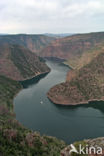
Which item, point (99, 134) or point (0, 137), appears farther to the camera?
point (99, 134)

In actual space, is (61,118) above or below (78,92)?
below

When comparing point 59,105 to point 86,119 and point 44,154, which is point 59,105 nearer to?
point 86,119

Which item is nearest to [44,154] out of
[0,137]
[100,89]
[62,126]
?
[0,137]

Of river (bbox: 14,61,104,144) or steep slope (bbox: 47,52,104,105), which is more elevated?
steep slope (bbox: 47,52,104,105)

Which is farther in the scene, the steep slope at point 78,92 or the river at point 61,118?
the steep slope at point 78,92

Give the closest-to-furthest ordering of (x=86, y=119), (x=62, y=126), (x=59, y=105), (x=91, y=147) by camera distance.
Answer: (x=91, y=147), (x=62, y=126), (x=86, y=119), (x=59, y=105)

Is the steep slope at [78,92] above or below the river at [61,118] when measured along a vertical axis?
above

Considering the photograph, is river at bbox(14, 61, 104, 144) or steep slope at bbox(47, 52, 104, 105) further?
steep slope at bbox(47, 52, 104, 105)

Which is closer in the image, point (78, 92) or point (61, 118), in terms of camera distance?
point (61, 118)
